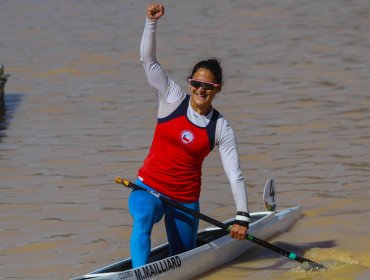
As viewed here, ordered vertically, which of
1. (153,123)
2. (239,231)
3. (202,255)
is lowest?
(202,255)

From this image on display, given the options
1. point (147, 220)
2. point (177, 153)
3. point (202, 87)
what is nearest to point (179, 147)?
point (177, 153)

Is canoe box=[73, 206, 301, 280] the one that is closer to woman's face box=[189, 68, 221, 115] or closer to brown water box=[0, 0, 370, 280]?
brown water box=[0, 0, 370, 280]

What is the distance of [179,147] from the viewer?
853 cm

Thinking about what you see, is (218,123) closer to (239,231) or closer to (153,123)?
(239,231)

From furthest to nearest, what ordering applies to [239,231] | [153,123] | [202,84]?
[153,123] → [239,231] → [202,84]

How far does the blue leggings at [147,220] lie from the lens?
27.6ft

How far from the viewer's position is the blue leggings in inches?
331

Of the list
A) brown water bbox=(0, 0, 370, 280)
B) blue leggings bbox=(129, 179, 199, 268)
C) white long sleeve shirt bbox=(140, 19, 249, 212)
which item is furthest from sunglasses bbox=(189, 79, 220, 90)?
brown water bbox=(0, 0, 370, 280)

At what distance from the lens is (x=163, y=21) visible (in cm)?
3269

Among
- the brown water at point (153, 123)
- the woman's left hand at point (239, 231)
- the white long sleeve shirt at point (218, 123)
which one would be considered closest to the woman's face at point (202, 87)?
the white long sleeve shirt at point (218, 123)

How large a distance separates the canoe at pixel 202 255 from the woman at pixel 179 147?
205 millimetres

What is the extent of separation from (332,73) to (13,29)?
1337 cm

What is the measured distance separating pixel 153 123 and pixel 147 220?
8.65 m

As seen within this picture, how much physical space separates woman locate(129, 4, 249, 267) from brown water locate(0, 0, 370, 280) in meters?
1.15
